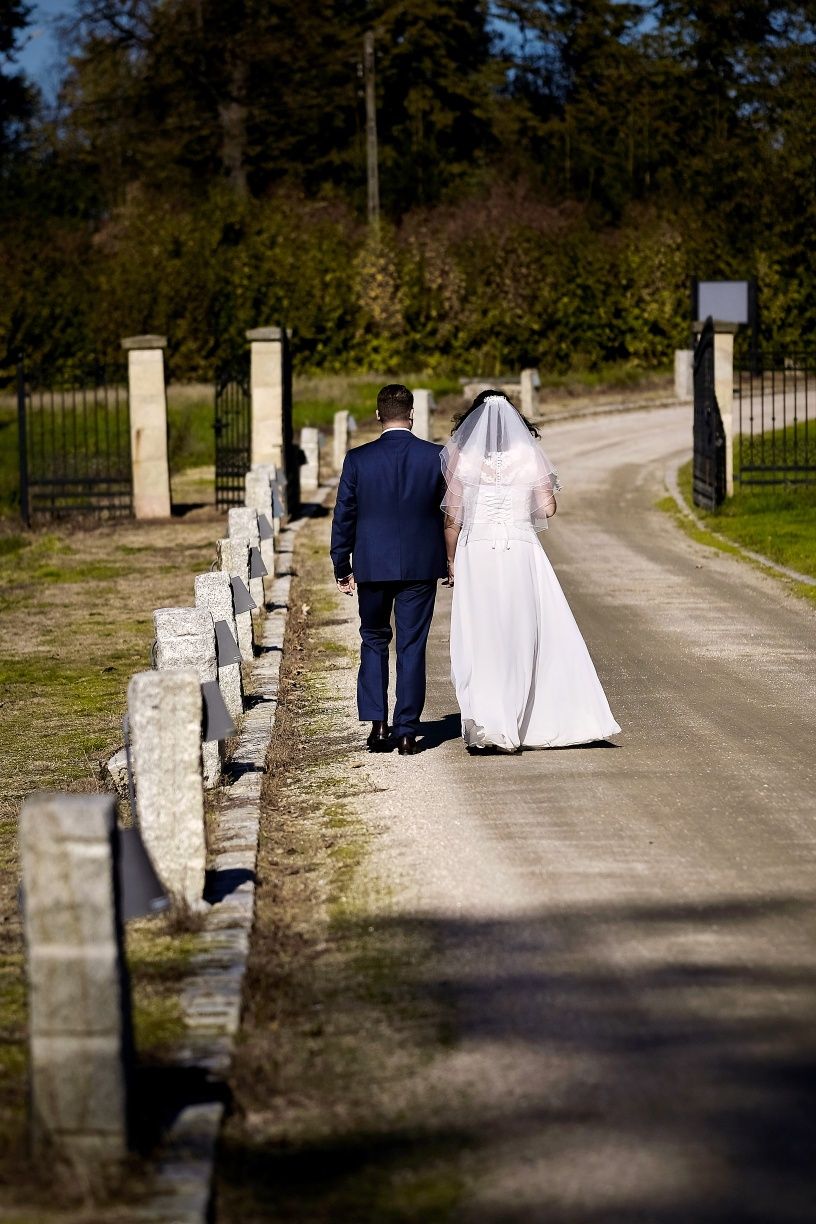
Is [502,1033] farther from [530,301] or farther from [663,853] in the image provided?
[530,301]

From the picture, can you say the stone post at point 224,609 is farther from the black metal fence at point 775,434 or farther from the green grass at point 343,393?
the green grass at point 343,393

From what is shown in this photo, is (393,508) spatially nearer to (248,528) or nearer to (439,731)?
(439,731)

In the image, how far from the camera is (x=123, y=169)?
6112 centimetres

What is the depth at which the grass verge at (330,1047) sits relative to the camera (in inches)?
163

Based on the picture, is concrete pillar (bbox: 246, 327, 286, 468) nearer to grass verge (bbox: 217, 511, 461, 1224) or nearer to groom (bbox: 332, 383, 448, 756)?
groom (bbox: 332, 383, 448, 756)

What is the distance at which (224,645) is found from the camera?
347 inches

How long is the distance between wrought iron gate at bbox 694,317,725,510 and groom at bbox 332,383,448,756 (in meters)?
14.1

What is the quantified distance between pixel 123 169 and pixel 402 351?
17545 millimetres

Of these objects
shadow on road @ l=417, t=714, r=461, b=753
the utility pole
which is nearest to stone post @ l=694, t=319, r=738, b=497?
shadow on road @ l=417, t=714, r=461, b=753

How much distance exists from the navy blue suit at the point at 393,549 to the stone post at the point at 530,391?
2894cm

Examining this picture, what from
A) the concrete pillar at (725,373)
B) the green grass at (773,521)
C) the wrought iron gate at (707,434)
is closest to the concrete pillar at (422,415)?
the green grass at (773,521)

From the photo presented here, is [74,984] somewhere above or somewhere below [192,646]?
below

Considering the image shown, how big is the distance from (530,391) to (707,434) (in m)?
15.0

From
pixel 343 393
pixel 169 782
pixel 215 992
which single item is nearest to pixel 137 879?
pixel 215 992
